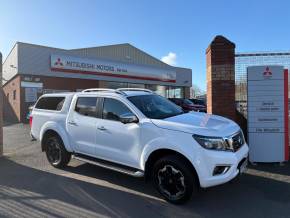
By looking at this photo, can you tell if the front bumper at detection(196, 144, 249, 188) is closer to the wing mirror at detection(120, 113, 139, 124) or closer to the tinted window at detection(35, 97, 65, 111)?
the wing mirror at detection(120, 113, 139, 124)

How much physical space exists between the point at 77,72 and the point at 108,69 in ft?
11.5

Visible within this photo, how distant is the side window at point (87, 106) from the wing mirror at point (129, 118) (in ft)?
3.45

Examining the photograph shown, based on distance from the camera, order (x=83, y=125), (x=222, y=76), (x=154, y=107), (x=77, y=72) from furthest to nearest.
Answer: (x=77, y=72)
(x=222, y=76)
(x=83, y=125)
(x=154, y=107)

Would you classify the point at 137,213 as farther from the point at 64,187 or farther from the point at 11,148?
the point at 11,148

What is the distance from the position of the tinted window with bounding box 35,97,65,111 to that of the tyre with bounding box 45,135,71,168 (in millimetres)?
736

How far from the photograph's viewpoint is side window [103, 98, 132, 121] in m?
5.96

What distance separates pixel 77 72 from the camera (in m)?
27.5

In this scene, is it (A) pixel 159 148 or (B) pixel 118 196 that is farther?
(B) pixel 118 196

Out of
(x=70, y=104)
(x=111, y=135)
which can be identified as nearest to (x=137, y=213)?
(x=111, y=135)

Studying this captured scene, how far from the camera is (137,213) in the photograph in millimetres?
4695

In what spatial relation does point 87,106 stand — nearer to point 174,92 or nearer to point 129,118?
point 129,118

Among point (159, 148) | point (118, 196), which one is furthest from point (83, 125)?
point (159, 148)

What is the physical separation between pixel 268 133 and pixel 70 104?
4723mm

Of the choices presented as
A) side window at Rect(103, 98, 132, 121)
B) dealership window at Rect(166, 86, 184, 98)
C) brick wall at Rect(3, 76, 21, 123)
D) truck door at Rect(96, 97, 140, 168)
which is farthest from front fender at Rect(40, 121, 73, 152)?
dealership window at Rect(166, 86, 184, 98)
